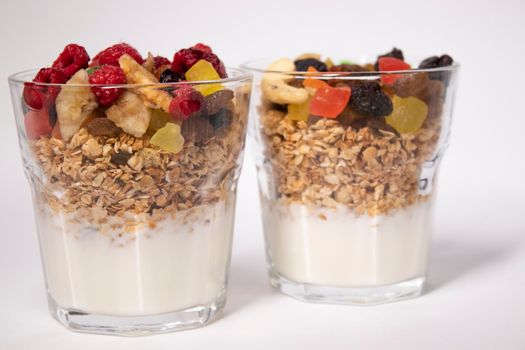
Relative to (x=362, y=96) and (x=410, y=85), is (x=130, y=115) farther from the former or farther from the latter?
(x=410, y=85)

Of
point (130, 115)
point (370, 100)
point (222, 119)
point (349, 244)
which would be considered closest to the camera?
point (130, 115)

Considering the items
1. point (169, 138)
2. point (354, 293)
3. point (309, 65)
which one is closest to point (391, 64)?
point (309, 65)

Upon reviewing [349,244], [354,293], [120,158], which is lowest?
[354,293]

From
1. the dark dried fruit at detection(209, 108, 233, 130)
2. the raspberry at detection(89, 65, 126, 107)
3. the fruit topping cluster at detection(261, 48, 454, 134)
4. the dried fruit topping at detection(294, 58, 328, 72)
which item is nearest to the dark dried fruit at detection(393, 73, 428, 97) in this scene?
the fruit topping cluster at detection(261, 48, 454, 134)

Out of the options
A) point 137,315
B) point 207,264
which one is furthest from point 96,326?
point 207,264

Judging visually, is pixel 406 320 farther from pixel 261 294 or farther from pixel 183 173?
pixel 183 173

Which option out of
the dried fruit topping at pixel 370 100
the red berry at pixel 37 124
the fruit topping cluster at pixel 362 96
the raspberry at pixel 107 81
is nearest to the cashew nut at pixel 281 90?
the fruit topping cluster at pixel 362 96
